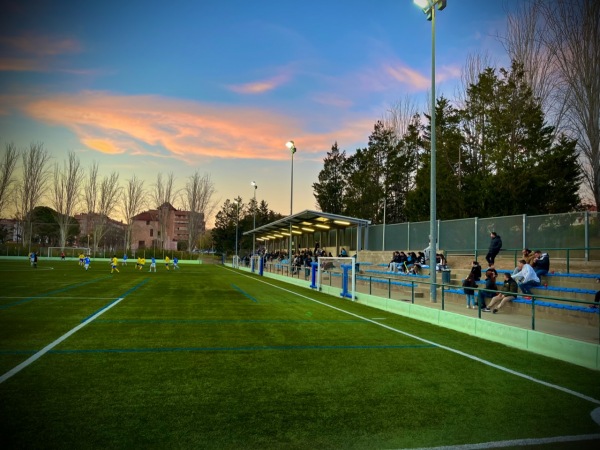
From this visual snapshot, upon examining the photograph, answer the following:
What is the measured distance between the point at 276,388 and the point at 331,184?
69.0 meters

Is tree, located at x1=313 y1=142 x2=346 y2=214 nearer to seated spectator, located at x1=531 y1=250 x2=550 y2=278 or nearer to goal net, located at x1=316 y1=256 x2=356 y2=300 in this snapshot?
goal net, located at x1=316 y1=256 x2=356 y2=300

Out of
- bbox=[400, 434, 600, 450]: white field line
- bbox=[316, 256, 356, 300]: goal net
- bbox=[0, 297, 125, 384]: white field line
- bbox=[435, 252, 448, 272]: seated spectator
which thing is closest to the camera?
bbox=[400, 434, 600, 450]: white field line

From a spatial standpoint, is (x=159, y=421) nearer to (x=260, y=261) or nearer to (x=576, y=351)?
(x=576, y=351)

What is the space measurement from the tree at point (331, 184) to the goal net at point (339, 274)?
48382 mm

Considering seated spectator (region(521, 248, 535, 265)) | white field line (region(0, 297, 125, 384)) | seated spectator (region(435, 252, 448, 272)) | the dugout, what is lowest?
white field line (region(0, 297, 125, 384))

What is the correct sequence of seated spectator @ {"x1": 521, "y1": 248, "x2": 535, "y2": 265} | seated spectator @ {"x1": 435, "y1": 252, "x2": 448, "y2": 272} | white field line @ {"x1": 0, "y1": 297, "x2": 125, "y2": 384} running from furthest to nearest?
seated spectator @ {"x1": 435, "y1": 252, "x2": 448, "y2": 272}, seated spectator @ {"x1": 521, "y1": 248, "x2": 535, "y2": 265}, white field line @ {"x1": 0, "y1": 297, "x2": 125, "y2": 384}

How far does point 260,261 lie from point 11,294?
23.6 m

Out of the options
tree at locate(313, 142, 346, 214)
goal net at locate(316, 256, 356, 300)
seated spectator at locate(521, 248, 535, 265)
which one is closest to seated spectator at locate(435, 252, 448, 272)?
goal net at locate(316, 256, 356, 300)

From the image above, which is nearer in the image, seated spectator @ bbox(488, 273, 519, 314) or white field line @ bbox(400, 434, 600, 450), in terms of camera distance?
white field line @ bbox(400, 434, 600, 450)

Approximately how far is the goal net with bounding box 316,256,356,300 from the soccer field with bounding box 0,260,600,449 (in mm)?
7916

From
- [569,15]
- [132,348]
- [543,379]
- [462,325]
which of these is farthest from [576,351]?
[569,15]

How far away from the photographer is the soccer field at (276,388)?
14.3 feet

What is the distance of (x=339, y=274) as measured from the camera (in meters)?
21.3

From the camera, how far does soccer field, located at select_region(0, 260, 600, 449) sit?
435cm
